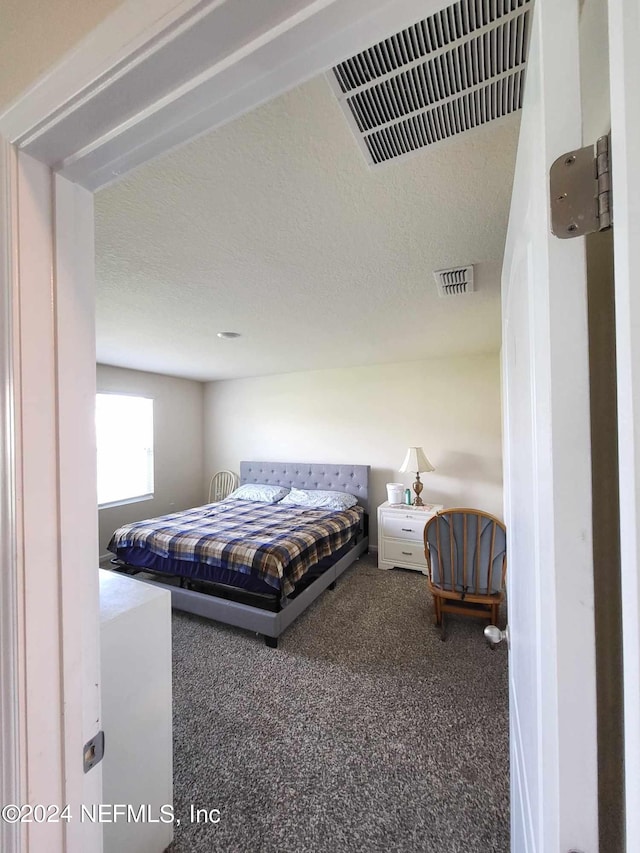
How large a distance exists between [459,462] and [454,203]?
3.08 meters

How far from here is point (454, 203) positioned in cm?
132

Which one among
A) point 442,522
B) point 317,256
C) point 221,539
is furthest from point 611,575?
point 221,539

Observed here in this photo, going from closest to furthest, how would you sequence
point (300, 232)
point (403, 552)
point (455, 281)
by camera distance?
point (300, 232)
point (455, 281)
point (403, 552)

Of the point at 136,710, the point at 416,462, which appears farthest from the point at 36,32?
the point at 416,462

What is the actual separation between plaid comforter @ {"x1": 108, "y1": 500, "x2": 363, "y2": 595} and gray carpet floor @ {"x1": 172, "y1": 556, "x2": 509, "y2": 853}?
51 cm

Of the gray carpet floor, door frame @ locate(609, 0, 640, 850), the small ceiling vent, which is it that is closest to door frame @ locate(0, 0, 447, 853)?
door frame @ locate(609, 0, 640, 850)

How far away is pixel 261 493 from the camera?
4465 millimetres

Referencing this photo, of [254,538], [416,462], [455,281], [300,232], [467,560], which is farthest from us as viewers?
[416,462]

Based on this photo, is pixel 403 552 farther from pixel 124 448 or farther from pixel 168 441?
pixel 124 448

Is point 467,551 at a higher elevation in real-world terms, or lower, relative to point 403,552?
higher

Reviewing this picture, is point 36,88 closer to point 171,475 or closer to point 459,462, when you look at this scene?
point 459,462

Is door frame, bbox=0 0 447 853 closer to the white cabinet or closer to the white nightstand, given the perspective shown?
the white cabinet

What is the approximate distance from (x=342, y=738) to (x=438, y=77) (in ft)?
8.45

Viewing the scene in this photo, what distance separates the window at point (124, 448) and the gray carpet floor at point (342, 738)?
2.41 meters
